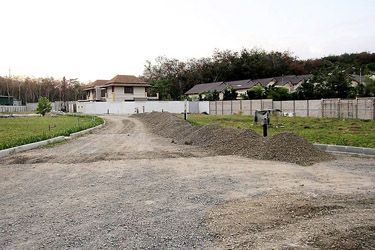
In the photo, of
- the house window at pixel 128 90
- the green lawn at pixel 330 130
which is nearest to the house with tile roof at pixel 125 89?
the house window at pixel 128 90

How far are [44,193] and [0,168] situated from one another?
374 cm

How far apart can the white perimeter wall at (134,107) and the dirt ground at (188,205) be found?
125 feet

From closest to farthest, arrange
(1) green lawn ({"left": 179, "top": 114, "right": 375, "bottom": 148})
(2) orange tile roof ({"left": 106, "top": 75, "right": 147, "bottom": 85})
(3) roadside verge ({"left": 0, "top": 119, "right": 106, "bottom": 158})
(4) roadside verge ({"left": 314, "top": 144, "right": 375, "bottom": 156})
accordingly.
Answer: (4) roadside verge ({"left": 314, "top": 144, "right": 375, "bottom": 156})
(3) roadside verge ({"left": 0, "top": 119, "right": 106, "bottom": 158})
(1) green lawn ({"left": 179, "top": 114, "right": 375, "bottom": 148})
(2) orange tile roof ({"left": 106, "top": 75, "right": 147, "bottom": 85})

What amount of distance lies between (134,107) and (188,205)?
43.1m

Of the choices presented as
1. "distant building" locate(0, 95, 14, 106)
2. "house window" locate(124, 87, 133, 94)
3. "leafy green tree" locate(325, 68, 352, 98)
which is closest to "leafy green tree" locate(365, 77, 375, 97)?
"leafy green tree" locate(325, 68, 352, 98)

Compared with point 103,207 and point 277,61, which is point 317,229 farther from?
point 277,61

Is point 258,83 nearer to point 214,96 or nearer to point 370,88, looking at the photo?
point 214,96

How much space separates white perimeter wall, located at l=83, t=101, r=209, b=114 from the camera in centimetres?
4766

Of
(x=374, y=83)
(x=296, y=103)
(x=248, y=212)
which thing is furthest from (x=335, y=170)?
(x=374, y=83)

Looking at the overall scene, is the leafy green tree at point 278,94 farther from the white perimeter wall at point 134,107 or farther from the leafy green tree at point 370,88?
the leafy green tree at point 370,88

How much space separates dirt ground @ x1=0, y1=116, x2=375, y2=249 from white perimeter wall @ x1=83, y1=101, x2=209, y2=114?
38006 millimetres

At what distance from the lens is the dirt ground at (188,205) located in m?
4.01

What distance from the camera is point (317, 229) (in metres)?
4.14

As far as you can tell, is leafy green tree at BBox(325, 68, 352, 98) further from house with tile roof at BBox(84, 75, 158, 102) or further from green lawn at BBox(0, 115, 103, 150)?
green lawn at BBox(0, 115, 103, 150)
